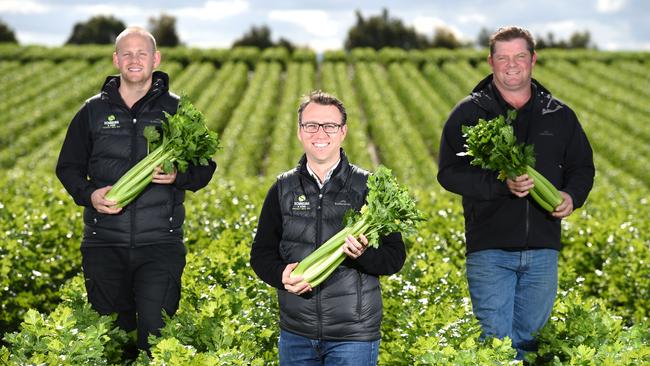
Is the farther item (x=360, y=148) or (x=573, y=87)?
(x=573, y=87)

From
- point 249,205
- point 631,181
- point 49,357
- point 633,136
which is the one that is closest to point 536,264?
point 49,357

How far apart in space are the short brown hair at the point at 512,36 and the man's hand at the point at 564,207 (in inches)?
38.4

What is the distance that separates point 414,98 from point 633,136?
1218 centimetres

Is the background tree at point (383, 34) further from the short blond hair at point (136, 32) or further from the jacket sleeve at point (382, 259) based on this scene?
the jacket sleeve at point (382, 259)

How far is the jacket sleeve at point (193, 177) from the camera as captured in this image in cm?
538

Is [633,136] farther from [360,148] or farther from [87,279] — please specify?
[87,279]

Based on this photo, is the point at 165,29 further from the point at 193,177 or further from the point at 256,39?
the point at 193,177

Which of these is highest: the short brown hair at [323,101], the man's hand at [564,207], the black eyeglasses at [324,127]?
the short brown hair at [323,101]

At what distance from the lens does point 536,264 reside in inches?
206

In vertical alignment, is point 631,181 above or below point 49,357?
below

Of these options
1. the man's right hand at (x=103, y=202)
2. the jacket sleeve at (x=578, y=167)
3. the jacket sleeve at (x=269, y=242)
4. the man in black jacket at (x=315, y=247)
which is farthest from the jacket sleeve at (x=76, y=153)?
the jacket sleeve at (x=578, y=167)

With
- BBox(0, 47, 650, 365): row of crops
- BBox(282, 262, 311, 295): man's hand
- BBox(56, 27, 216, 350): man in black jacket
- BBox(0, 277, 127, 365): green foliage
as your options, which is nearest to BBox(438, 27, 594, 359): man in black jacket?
BBox(0, 47, 650, 365): row of crops

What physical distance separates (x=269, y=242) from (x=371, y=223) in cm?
63

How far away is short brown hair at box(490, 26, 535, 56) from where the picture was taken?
503 centimetres
